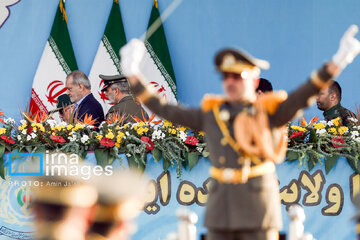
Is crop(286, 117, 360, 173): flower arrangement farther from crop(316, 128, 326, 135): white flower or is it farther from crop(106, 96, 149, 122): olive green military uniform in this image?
crop(106, 96, 149, 122): olive green military uniform

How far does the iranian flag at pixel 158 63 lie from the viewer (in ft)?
26.3

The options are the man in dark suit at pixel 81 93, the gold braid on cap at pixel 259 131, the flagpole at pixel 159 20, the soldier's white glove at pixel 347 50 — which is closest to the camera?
the soldier's white glove at pixel 347 50

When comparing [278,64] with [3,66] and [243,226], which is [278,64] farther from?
[243,226]

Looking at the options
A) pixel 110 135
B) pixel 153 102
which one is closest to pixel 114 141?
pixel 110 135

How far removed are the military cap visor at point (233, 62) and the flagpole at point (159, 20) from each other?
5.29 meters

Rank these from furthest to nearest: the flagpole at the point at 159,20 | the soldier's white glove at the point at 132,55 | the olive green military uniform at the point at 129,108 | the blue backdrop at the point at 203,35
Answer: the flagpole at the point at 159,20 → the blue backdrop at the point at 203,35 → the olive green military uniform at the point at 129,108 → the soldier's white glove at the point at 132,55

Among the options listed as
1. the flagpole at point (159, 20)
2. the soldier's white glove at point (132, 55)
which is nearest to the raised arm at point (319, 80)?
the soldier's white glove at point (132, 55)

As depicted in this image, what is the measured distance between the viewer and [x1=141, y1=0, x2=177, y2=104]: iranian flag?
8023 mm

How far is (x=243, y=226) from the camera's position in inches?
105

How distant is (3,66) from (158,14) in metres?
2.29

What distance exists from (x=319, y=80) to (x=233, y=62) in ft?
1.32

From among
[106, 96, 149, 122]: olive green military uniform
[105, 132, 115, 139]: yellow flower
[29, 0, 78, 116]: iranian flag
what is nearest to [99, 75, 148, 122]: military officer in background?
[106, 96, 149, 122]: olive green military uniform

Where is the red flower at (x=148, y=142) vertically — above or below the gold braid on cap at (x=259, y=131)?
above

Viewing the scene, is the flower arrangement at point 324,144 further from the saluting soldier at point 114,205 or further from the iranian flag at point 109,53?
the iranian flag at point 109,53
